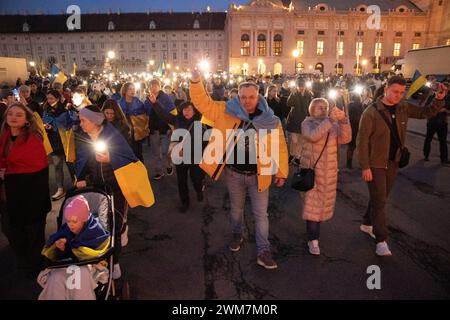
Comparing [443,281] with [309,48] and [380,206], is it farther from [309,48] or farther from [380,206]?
[309,48]

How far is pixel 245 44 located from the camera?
62.7 meters

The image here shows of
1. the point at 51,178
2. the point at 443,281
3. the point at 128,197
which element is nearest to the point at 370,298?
the point at 443,281

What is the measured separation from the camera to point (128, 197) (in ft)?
12.5

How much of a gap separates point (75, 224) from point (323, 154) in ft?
9.80

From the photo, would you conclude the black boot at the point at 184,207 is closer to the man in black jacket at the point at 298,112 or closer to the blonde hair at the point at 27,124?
the blonde hair at the point at 27,124

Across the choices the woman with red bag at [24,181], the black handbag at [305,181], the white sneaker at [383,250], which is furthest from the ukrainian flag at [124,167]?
the white sneaker at [383,250]

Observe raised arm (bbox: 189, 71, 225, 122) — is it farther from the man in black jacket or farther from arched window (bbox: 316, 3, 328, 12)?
arched window (bbox: 316, 3, 328, 12)

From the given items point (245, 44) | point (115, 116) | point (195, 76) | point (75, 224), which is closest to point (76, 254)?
point (75, 224)

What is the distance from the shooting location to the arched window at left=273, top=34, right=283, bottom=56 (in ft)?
207

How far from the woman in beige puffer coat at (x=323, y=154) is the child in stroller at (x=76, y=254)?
2602mm

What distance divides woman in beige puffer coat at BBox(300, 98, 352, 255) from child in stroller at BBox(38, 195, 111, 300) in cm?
260

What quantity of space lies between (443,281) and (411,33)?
247 feet

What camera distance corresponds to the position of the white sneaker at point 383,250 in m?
4.43

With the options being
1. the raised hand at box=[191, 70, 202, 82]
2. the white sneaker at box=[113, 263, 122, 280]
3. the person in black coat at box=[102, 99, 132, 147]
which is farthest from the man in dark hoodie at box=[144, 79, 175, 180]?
the white sneaker at box=[113, 263, 122, 280]
